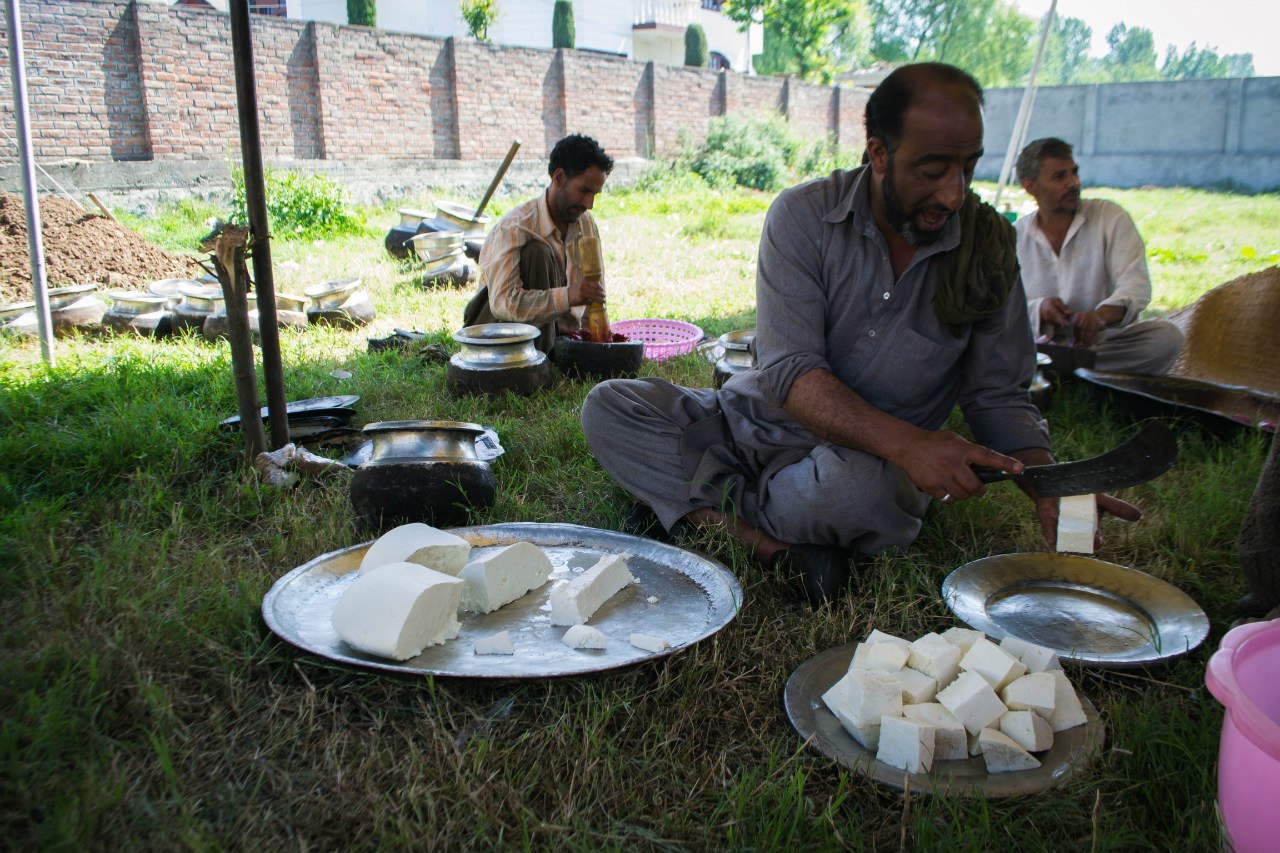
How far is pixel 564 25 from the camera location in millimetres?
22703

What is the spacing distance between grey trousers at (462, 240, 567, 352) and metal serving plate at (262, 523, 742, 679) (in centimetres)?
211

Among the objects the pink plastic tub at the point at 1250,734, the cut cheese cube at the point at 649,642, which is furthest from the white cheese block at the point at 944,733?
the cut cheese cube at the point at 649,642

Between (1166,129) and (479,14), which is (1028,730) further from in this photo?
(1166,129)

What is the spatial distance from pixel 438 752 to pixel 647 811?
428 mm

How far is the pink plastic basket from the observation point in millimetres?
5531

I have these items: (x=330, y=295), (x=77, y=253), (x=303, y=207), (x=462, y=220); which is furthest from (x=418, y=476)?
(x=303, y=207)

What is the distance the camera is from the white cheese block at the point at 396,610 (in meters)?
2.00

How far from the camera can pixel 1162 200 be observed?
649 inches

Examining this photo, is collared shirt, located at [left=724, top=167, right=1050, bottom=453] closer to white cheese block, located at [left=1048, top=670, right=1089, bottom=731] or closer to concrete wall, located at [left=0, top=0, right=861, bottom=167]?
white cheese block, located at [left=1048, top=670, right=1089, bottom=731]

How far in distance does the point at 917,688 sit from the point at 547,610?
0.92 meters

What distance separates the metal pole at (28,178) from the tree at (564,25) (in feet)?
63.3

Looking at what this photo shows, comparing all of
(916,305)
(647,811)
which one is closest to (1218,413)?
(916,305)

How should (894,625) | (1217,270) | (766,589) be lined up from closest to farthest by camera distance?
1. (894,625)
2. (766,589)
3. (1217,270)

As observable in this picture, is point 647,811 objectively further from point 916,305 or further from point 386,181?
point 386,181
